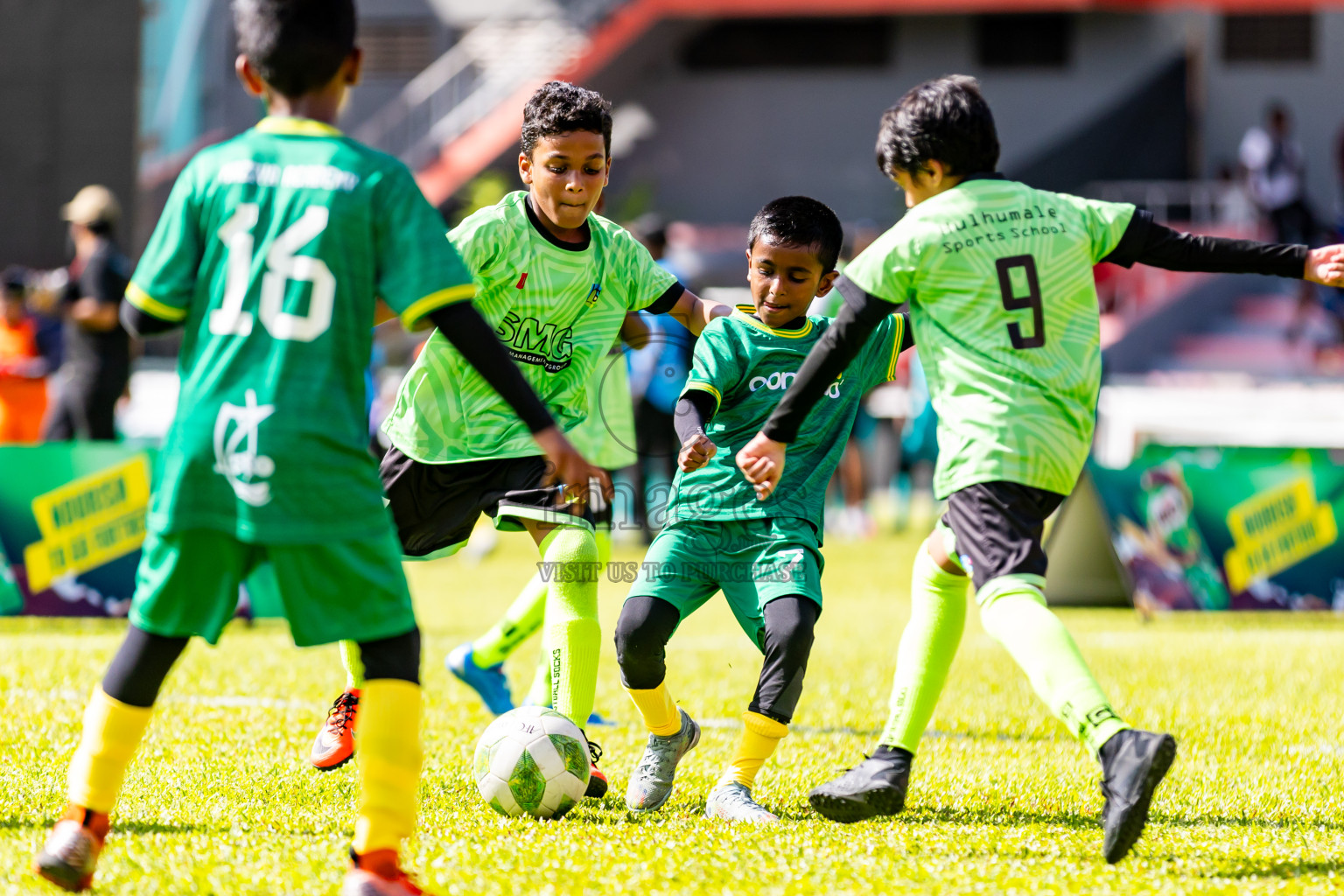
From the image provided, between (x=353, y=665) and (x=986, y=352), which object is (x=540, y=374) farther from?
(x=986, y=352)

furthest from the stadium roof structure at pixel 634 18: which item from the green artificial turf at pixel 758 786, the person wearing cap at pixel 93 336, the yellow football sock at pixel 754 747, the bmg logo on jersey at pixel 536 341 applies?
the yellow football sock at pixel 754 747

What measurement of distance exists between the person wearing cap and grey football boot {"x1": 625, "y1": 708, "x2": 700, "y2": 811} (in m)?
6.58

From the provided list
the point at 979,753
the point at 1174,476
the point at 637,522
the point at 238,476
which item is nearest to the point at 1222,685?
the point at 979,753

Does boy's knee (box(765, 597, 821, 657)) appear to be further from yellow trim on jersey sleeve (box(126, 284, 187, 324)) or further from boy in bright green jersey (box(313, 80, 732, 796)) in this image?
yellow trim on jersey sleeve (box(126, 284, 187, 324))

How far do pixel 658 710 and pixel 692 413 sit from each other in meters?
0.86

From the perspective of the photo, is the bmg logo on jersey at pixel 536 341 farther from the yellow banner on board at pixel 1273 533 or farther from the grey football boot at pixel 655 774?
the yellow banner on board at pixel 1273 533

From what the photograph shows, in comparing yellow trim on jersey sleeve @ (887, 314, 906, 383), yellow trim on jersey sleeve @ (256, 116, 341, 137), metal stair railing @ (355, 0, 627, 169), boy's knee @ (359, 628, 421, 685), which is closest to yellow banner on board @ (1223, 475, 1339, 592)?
yellow trim on jersey sleeve @ (887, 314, 906, 383)

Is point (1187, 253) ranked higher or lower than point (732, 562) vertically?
higher

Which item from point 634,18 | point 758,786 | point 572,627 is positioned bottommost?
point 758,786

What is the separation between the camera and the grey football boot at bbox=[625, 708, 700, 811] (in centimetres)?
434

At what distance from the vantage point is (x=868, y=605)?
10.3m

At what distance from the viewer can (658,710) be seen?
174 inches

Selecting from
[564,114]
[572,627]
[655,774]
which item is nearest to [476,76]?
[564,114]

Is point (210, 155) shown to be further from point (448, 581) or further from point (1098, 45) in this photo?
point (1098, 45)
